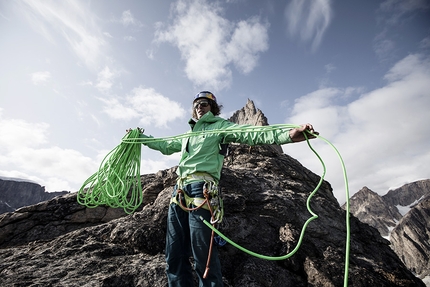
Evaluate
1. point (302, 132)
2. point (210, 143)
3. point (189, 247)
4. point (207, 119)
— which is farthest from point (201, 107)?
point (189, 247)

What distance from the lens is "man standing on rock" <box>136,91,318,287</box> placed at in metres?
2.56

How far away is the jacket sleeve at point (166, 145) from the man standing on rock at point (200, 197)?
457 mm

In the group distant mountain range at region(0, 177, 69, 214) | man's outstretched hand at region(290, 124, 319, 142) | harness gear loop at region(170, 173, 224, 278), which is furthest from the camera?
distant mountain range at region(0, 177, 69, 214)

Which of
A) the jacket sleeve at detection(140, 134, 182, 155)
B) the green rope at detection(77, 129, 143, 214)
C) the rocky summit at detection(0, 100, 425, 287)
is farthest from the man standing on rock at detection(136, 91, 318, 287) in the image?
the green rope at detection(77, 129, 143, 214)

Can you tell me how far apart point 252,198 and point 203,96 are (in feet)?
8.92

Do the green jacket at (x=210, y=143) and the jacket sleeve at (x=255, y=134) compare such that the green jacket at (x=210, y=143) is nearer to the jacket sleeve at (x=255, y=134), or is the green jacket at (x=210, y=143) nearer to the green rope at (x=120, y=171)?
the jacket sleeve at (x=255, y=134)

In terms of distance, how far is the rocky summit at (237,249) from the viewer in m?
3.25

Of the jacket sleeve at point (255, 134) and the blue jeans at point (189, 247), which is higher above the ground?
the jacket sleeve at point (255, 134)

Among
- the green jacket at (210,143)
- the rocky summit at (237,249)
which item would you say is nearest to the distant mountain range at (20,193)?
the rocky summit at (237,249)

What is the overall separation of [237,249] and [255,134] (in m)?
2.34

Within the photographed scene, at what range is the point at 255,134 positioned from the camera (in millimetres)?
2818

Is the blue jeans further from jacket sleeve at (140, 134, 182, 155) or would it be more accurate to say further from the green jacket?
jacket sleeve at (140, 134, 182, 155)

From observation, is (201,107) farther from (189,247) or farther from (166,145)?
(189,247)

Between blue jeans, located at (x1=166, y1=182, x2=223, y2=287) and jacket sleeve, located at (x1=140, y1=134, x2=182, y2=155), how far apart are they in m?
0.99
